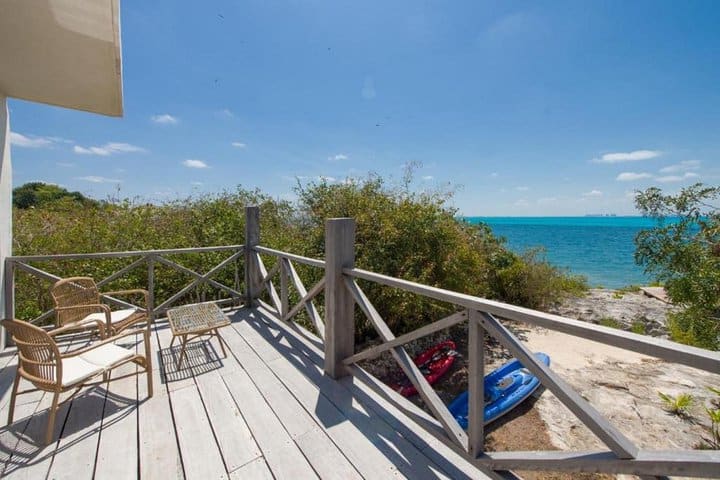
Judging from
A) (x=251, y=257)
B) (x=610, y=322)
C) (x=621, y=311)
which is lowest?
(x=621, y=311)

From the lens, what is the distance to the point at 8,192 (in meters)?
3.21

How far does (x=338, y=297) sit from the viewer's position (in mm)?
2453

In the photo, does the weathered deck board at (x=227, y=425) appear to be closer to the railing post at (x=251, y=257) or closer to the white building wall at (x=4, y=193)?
the railing post at (x=251, y=257)

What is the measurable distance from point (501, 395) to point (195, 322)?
153 inches

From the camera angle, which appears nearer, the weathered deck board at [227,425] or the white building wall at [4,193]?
the weathered deck board at [227,425]

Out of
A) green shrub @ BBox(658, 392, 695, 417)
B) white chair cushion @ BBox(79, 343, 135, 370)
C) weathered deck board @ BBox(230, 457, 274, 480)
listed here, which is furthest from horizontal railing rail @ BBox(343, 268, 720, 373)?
green shrub @ BBox(658, 392, 695, 417)

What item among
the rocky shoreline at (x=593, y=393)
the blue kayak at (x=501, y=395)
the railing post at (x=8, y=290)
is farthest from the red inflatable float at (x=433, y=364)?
the railing post at (x=8, y=290)

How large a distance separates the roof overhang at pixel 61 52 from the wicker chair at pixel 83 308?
6.34 feet

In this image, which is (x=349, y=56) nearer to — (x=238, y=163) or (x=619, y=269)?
(x=238, y=163)

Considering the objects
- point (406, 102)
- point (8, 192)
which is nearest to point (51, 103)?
point (8, 192)

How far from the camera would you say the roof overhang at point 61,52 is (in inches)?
77.4

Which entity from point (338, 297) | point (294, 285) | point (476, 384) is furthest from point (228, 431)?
point (294, 285)

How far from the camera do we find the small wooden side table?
106 inches

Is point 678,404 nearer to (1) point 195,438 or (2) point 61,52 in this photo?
(1) point 195,438
